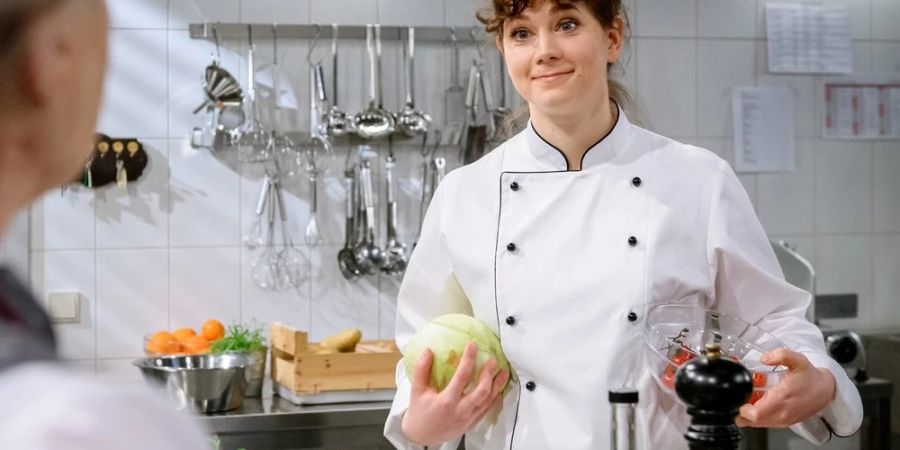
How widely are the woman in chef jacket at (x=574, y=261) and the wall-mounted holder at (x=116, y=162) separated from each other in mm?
1786

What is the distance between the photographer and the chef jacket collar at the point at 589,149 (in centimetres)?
185

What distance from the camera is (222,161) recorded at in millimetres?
3490

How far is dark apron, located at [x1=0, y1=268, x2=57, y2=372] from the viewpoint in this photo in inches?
14.4

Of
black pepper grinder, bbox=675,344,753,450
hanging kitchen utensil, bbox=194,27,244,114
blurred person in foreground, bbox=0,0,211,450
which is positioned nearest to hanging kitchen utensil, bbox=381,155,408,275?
hanging kitchen utensil, bbox=194,27,244,114

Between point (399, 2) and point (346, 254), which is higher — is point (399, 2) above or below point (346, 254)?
above

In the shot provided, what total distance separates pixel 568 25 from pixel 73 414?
1478 millimetres

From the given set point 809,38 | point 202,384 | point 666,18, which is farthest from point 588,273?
point 809,38

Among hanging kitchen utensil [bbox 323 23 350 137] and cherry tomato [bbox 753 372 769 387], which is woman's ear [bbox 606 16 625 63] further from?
hanging kitchen utensil [bbox 323 23 350 137]

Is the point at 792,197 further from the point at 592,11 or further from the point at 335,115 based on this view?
the point at 592,11

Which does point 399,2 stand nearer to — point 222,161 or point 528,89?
point 222,161

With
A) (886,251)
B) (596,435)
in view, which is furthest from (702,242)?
(886,251)

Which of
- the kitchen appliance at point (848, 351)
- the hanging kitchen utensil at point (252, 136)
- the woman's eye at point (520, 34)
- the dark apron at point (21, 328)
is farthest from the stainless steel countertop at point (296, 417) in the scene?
the dark apron at point (21, 328)

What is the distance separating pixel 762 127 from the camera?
12.7ft

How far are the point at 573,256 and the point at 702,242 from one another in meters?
0.21
